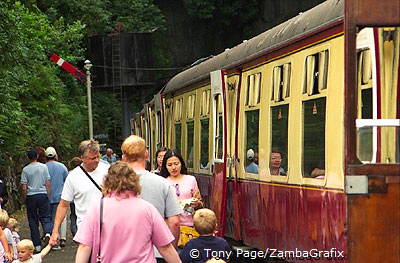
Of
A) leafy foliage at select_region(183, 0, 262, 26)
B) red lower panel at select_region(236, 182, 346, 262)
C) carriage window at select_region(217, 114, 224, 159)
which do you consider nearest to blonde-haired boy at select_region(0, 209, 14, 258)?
red lower panel at select_region(236, 182, 346, 262)

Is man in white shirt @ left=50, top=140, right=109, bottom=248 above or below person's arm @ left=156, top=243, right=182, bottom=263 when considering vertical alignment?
above

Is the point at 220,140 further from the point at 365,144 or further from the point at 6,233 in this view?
the point at 365,144

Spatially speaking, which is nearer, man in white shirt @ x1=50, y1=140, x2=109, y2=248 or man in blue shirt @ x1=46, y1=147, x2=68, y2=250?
man in white shirt @ x1=50, y1=140, x2=109, y2=248

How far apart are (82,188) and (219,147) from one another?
240 inches

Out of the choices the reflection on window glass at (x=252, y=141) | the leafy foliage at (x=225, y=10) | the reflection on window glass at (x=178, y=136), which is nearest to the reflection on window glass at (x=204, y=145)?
the reflection on window glass at (x=178, y=136)

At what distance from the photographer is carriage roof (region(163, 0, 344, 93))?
11555mm

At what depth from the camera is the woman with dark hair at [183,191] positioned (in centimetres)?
1276

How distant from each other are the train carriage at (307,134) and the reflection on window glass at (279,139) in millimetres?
21

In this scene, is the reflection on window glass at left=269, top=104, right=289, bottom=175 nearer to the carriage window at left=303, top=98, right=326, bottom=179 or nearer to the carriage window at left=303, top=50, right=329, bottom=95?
the carriage window at left=303, top=98, right=326, bottom=179

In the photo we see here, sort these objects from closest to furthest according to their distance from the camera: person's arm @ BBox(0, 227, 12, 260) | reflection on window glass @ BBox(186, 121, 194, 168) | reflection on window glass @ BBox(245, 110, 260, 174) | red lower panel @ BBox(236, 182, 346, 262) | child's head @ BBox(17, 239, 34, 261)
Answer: red lower panel @ BBox(236, 182, 346, 262), child's head @ BBox(17, 239, 34, 261), person's arm @ BBox(0, 227, 12, 260), reflection on window glass @ BBox(245, 110, 260, 174), reflection on window glass @ BBox(186, 121, 194, 168)

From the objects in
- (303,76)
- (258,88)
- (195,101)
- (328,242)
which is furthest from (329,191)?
(195,101)

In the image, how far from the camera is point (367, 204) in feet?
25.3

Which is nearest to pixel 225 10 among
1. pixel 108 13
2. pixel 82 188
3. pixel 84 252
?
pixel 108 13

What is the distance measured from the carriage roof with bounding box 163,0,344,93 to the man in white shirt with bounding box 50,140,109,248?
247cm
